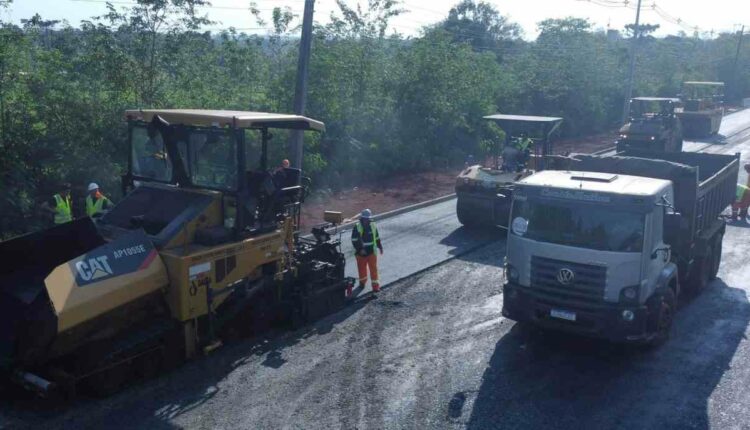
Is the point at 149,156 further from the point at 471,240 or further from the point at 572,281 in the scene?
the point at 471,240

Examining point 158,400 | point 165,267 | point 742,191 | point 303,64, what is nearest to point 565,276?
point 165,267

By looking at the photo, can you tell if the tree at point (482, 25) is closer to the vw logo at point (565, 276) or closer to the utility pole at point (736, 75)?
the utility pole at point (736, 75)

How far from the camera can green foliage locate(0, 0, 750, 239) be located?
545 inches

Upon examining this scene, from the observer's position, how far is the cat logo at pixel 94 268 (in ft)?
24.0

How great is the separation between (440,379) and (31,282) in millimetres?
4704

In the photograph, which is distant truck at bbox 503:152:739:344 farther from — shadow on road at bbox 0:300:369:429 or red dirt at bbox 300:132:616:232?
red dirt at bbox 300:132:616:232

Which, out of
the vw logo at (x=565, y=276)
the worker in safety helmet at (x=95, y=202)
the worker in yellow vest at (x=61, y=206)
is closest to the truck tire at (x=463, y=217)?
the vw logo at (x=565, y=276)

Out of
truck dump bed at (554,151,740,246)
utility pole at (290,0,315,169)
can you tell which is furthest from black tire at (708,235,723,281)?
utility pole at (290,0,315,169)

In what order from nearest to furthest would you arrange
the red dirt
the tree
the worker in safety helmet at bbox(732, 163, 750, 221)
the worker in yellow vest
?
1. the worker in yellow vest
2. the worker in safety helmet at bbox(732, 163, 750, 221)
3. the red dirt
4. the tree

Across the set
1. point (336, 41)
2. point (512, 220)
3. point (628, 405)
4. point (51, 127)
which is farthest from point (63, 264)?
point (336, 41)

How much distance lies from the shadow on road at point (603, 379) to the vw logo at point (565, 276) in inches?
41.8

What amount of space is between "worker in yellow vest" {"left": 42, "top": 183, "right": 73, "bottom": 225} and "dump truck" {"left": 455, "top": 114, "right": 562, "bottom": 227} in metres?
8.26

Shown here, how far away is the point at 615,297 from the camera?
8.55m

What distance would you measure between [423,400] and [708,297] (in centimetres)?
621
